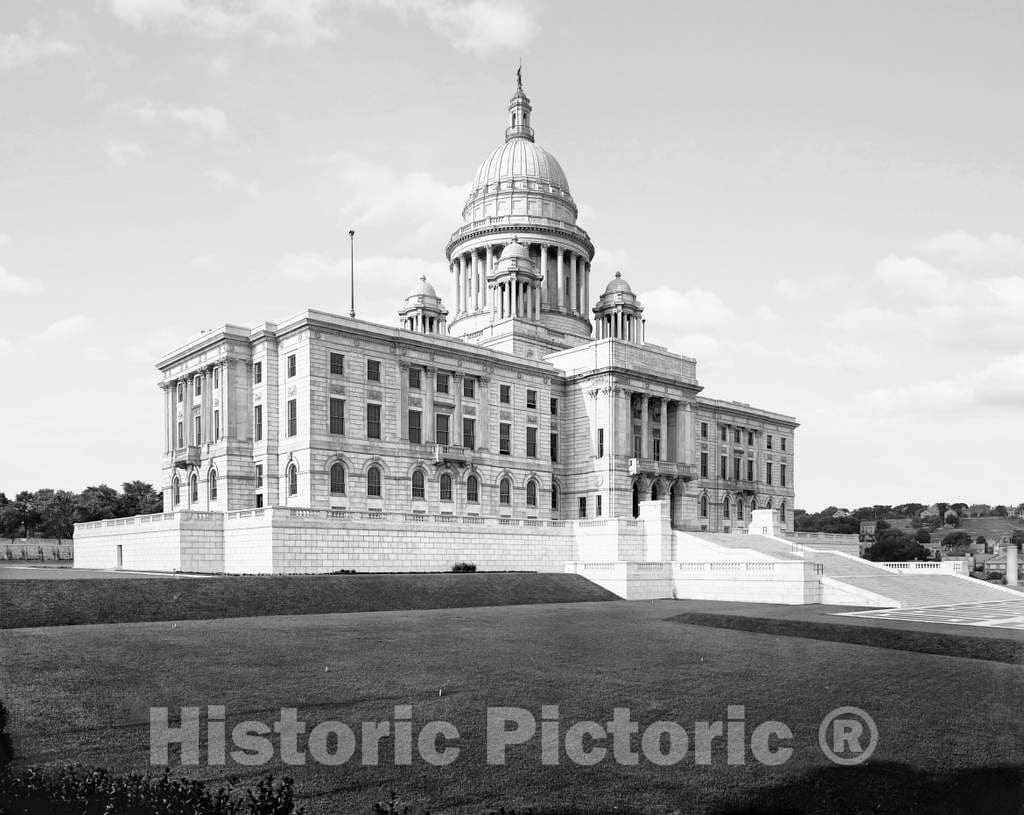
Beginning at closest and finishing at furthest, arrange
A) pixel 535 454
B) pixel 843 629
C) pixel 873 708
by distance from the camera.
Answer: pixel 873 708 → pixel 843 629 → pixel 535 454

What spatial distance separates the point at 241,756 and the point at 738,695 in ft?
38.9

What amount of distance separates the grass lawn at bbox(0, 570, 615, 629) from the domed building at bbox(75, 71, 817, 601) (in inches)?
368

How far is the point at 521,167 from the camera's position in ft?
373

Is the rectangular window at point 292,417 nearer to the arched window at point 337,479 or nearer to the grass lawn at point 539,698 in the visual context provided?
the arched window at point 337,479

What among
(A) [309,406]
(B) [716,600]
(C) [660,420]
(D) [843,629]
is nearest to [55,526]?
(A) [309,406]

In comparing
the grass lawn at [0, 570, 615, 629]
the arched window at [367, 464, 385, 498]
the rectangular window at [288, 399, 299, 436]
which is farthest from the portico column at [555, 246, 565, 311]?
the grass lawn at [0, 570, 615, 629]

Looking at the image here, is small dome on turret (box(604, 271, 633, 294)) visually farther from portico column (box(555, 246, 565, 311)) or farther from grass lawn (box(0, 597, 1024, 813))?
grass lawn (box(0, 597, 1024, 813))

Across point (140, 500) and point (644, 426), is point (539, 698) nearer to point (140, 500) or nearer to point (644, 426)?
point (644, 426)

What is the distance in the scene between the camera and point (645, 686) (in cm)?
2302

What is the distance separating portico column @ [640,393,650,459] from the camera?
297 ft

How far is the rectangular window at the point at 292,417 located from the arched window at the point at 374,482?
654 centimetres

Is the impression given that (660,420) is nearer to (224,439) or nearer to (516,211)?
(516,211)

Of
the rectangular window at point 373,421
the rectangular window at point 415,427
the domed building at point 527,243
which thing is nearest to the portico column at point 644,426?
the domed building at point 527,243

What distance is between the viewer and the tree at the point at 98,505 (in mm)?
112125
